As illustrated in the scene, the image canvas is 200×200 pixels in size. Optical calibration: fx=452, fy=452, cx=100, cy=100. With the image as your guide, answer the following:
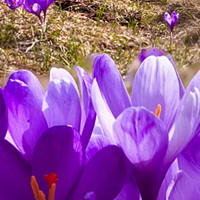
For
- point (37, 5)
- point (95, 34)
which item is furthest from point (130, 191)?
point (95, 34)

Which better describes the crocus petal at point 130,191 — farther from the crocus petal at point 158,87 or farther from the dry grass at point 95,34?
the dry grass at point 95,34

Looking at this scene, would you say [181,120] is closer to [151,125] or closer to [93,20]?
[151,125]

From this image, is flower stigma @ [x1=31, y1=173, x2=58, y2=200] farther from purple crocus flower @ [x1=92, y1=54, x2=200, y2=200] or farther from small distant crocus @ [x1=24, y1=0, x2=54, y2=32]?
small distant crocus @ [x1=24, y1=0, x2=54, y2=32]

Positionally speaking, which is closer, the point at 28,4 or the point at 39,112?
the point at 39,112

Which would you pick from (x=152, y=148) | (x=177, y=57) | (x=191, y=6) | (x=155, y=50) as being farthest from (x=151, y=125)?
(x=191, y=6)

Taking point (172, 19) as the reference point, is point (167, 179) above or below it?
above

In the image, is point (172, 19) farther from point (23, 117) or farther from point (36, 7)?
point (23, 117)

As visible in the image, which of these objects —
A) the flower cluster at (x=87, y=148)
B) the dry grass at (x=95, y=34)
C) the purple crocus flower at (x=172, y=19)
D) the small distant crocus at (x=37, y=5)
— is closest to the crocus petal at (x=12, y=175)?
the flower cluster at (x=87, y=148)
